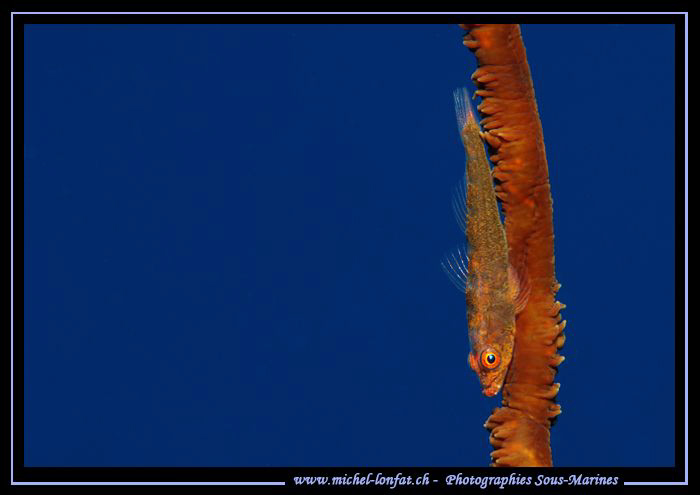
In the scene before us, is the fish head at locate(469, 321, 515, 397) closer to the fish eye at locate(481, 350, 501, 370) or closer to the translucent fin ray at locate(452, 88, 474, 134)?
the fish eye at locate(481, 350, 501, 370)

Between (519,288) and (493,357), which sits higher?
(519,288)

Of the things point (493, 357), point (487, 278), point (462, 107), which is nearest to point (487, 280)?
point (487, 278)

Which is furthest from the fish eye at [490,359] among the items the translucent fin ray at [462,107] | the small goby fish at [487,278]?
the translucent fin ray at [462,107]

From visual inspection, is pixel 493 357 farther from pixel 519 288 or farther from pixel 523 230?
pixel 523 230

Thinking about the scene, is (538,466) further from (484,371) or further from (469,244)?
(469,244)

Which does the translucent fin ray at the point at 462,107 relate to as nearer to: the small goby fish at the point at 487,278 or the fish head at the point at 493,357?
the small goby fish at the point at 487,278
